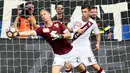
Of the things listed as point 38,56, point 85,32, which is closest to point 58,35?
point 85,32

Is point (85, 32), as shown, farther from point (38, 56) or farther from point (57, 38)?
point (38, 56)

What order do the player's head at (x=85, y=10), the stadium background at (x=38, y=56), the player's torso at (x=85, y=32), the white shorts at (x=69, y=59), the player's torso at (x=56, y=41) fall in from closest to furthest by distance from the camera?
the player's torso at (x=56, y=41), the white shorts at (x=69, y=59), the player's head at (x=85, y=10), the player's torso at (x=85, y=32), the stadium background at (x=38, y=56)

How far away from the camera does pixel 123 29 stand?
11.0 m

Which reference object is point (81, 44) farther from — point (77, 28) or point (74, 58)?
point (74, 58)

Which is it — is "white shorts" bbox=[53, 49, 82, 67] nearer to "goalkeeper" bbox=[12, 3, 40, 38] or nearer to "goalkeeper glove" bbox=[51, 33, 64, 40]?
"goalkeeper glove" bbox=[51, 33, 64, 40]

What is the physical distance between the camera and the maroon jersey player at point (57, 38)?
25.1 ft

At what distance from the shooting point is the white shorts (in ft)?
26.0

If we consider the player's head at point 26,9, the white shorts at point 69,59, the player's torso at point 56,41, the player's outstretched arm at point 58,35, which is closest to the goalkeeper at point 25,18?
the player's head at point 26,9

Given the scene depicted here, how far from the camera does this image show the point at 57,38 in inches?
305

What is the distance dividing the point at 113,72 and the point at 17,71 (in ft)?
7.24

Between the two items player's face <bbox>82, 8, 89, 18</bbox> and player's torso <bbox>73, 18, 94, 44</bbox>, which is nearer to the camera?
player's face <bbox>82, 8, 89, 18</bbox>

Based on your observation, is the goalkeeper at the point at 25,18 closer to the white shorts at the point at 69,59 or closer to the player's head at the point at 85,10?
the player's head at the point at 85,10

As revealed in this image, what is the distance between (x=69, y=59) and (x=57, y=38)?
0.58 m

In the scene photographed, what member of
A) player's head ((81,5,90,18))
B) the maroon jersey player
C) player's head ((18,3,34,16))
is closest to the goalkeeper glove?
the maroon jersey player
